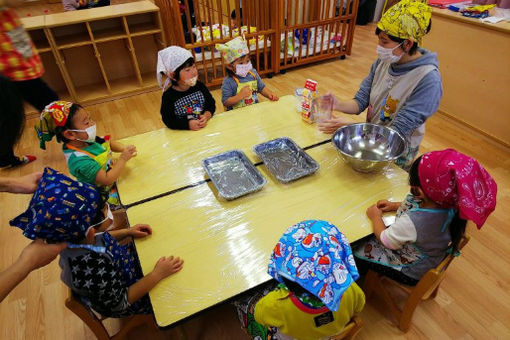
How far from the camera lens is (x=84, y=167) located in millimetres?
1409

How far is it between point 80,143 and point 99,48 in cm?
290

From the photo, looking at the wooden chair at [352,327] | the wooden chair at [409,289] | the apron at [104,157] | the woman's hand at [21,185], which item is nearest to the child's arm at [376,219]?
the wooden chair at [409,289]

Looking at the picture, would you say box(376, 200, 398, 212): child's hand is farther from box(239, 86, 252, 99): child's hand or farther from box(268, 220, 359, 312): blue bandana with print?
box(239, 86, 252, 99): child's hand

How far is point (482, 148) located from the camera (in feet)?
9.02

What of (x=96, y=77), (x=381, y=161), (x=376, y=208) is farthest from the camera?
(x=96, y=77)

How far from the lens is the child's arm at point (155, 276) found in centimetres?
103

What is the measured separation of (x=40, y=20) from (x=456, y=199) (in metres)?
4.01

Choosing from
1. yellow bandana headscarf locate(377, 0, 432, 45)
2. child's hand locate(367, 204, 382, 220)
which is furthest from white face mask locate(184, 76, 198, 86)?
child's hand locate(367, 204, 382, 220)

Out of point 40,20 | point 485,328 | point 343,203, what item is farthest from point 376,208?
point 40,20

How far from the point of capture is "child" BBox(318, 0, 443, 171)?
1.44 meters

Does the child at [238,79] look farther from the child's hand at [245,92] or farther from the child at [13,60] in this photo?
the child at [13,60]

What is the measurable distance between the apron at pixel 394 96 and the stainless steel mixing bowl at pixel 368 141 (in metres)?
0.08

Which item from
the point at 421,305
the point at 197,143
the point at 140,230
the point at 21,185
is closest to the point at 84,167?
the point at 21,185

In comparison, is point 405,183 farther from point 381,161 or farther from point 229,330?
point 229,330
